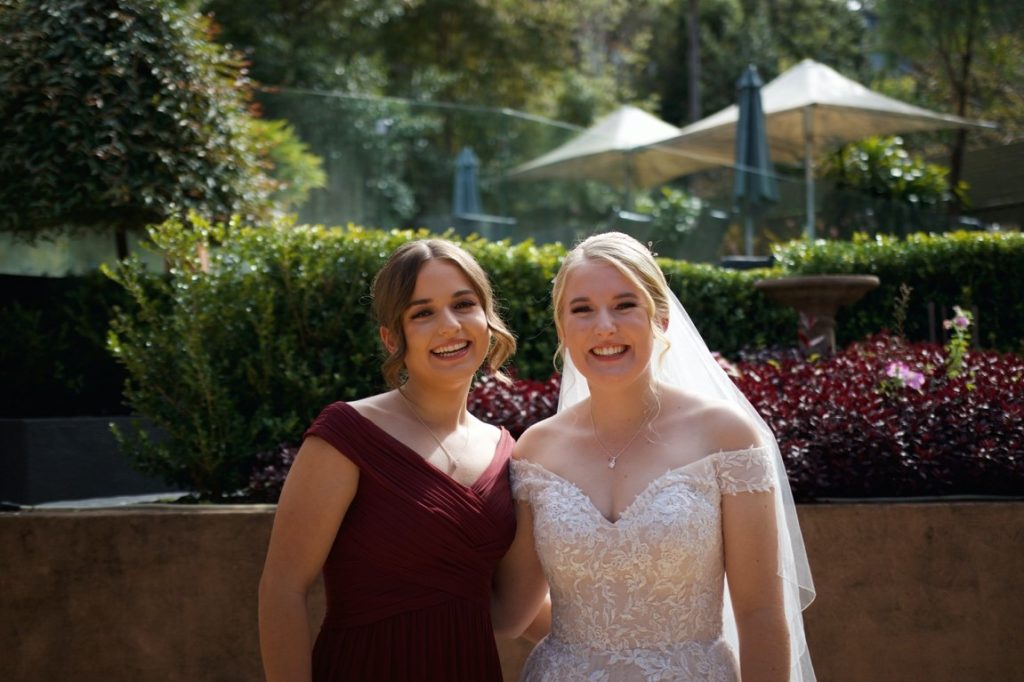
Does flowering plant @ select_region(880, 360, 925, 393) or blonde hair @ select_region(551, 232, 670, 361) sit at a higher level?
blonde hair @ select_region(551, 232, 670, 361)

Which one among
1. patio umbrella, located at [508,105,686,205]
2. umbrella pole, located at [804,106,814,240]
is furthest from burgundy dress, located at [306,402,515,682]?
patio umbrella, located at [508,105,686,205]

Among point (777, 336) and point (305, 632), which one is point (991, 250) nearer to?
point (777, 336)

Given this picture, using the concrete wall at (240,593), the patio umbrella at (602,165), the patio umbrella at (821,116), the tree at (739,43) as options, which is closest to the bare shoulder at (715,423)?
the concrete wall at (240,593)

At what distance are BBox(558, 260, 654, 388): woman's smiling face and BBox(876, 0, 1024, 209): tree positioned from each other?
20676 millimetres

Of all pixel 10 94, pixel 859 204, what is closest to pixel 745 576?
pixel 10 94

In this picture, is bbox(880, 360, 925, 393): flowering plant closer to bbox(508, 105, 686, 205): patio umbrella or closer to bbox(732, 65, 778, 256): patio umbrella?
bbox(732, 65, 778, 256): patio umbrella

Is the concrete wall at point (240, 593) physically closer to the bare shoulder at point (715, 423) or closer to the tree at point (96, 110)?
the bare shoulder at point (715, 423)

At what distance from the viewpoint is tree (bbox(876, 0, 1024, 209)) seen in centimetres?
2248

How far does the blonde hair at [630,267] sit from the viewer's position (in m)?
2.83

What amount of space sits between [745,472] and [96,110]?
241 inches

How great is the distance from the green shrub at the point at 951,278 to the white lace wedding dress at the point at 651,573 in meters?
6.52

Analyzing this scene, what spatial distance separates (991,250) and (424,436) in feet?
25.1

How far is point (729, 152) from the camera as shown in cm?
1833

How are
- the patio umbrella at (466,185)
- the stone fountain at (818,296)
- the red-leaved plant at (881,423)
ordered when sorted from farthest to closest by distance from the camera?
the patio umbrella at (466,185)
the stone fountain at (818,296)
the red-leaved plant at (881,423)
